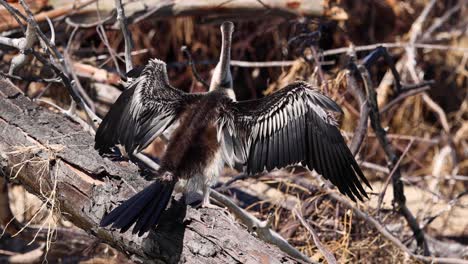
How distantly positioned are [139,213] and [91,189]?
1.06ft

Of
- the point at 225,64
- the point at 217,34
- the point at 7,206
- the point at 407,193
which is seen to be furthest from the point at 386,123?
the point at 7,206

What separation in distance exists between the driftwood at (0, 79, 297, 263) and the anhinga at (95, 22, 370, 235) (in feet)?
0.47

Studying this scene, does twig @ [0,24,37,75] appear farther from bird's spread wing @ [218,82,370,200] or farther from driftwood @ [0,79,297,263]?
bird's spread wing @ [218,82,370,200]

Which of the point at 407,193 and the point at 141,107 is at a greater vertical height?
the point at 141,107

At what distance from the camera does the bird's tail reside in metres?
2.51

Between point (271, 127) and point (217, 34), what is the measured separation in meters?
2.41

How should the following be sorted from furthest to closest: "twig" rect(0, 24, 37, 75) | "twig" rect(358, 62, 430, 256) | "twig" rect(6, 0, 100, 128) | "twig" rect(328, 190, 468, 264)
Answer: "twig" rect(358, 62, 430, 256) < "twig" rect(328, 190, 468, 264) < "twig" rect(0, 24, 37, 75) < "twig" rect(6, 0, 100, 128)

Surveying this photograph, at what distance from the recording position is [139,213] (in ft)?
8.26

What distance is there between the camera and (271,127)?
3.05 metres

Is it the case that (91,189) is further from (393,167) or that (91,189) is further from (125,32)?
(393,167)

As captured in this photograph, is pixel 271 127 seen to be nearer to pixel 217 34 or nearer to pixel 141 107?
pixel 141 107

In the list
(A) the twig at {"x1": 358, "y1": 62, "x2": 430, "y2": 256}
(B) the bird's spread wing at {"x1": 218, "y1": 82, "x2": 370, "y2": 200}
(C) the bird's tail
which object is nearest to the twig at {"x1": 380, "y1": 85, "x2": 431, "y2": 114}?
(A) the twig at {"x1": 358, "y1": 62, "x2": 430, "y2": 256}

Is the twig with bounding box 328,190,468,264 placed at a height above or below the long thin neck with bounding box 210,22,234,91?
below

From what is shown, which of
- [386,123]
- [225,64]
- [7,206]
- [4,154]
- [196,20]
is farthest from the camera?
Answer: [386,123]
